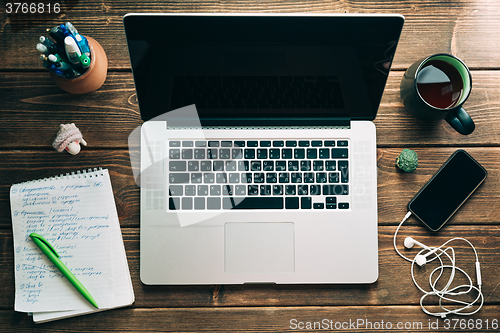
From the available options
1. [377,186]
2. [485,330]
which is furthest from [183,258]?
[485,330]

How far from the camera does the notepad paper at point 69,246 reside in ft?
2.59

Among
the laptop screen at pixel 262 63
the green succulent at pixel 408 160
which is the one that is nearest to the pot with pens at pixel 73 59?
the laptop screen at pixel 262 63

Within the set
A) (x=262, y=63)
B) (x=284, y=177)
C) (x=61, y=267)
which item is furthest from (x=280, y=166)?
(x=61, y=267)

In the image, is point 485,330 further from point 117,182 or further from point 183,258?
point 117,182

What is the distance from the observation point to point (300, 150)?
0.78 meters

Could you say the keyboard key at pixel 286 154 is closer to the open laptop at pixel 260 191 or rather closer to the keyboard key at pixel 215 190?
the open laptop at pixel 260 191

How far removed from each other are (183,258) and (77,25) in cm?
66

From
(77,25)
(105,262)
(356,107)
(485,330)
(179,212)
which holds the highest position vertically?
(77,25)

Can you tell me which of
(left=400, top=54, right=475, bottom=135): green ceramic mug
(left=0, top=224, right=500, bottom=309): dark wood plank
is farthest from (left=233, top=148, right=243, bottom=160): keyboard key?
(left=400, top=54, right=475, bottom=135): green ceramic mug

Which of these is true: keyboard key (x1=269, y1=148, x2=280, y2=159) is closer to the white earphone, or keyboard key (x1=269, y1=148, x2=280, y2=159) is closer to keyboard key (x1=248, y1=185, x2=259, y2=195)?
keyboard key (x1=248, y1=185, x2=259, y2=195)

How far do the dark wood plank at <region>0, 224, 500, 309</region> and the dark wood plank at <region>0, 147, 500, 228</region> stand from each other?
0.14ft

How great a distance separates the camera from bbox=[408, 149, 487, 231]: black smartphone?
81 centimetres

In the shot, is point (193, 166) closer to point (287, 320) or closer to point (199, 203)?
point (199, 203)

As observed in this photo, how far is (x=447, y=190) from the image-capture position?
81cm
